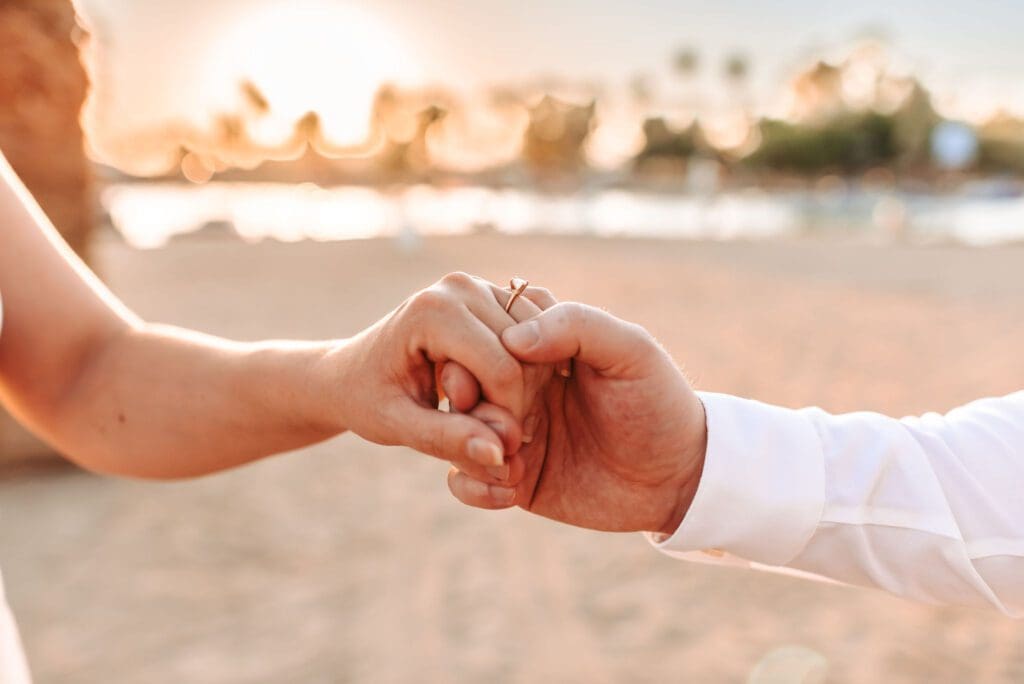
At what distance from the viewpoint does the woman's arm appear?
1.28 metres

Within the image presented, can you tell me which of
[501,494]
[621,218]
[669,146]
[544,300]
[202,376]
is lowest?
[501,494]

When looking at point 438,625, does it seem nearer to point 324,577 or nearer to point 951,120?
point 324,577

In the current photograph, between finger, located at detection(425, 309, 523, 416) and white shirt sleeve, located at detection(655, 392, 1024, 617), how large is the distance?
457mm

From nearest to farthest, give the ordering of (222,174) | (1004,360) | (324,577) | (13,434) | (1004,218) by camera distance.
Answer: (324,577) < (13,434) < (1004,360) < (1004,218) < (222,174)

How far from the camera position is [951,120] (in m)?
69.3

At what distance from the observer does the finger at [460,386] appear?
1.26 meters

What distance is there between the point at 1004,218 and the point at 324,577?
43.6 m

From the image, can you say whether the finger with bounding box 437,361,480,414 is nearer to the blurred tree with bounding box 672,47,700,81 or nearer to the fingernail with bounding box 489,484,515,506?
the fingernail with bounding box 489,484,515,506

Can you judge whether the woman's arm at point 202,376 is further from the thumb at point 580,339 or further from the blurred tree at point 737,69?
the blurred tree at point 737,69

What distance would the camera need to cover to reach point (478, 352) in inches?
49.6

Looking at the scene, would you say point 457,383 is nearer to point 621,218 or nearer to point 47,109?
point 47,109

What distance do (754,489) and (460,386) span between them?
606mm

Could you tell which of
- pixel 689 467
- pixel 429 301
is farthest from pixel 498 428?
pixel 689 467

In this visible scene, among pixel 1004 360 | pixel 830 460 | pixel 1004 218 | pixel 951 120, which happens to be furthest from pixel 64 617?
pixel 951 120
